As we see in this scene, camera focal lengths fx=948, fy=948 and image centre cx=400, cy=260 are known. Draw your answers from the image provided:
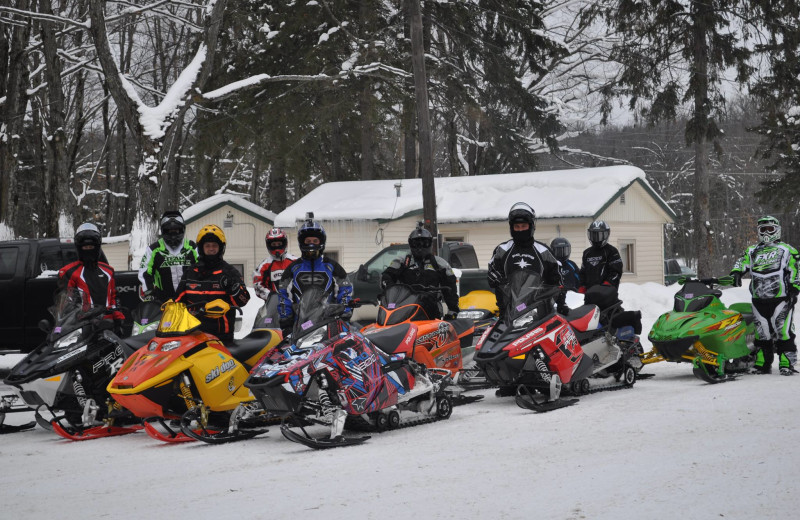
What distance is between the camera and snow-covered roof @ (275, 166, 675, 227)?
88.9 feet

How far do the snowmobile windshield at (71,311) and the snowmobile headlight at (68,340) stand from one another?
0.11 ft

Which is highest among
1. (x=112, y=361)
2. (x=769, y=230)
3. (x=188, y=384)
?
(x=769, y=230)

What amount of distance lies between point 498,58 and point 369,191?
5.78 meters

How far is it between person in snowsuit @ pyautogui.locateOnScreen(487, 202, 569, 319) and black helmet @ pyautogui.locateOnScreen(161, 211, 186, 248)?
3.26 metres

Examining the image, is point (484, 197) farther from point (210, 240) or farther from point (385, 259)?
point (210, 240)

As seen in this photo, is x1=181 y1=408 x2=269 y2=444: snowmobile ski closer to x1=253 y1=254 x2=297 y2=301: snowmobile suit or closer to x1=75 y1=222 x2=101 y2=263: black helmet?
x1=75 y1=222 x2=101 y2=263: black helmet

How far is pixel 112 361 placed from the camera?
8.83 meters

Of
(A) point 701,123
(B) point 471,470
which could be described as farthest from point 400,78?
(B) point 471,470

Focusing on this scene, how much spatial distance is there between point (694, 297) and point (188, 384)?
648cm

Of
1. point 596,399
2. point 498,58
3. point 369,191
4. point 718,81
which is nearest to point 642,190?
point 718,81

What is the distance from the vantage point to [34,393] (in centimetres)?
841

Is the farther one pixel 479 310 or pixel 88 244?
Result: pixel 479 310

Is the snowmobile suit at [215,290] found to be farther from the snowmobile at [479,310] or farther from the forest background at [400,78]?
the forest background at [400,78]

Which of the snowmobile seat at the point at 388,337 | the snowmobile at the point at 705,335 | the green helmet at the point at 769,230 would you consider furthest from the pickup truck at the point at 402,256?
the snowmobile seat at the point at 388,337
